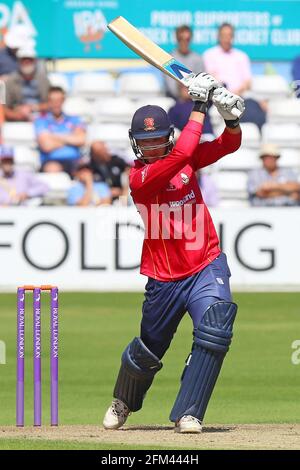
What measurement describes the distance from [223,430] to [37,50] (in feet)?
33.7

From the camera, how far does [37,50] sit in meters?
17.0

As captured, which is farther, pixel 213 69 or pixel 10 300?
pixel 213 69

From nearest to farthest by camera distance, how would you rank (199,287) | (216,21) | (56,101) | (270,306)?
(199,287), (270,306), (56,101), (216,21)

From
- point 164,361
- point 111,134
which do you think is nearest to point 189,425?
point 164,361

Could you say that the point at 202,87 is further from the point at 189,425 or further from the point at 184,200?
the point at 189,425

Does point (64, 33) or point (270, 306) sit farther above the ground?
point (64, 33)

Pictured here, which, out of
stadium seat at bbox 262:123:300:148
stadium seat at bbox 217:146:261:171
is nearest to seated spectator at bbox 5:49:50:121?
stadium seat at bbox 217:146:261:171

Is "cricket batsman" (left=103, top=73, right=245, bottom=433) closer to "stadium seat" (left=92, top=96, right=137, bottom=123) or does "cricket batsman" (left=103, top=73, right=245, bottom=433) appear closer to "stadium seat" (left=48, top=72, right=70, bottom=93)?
"stadium seat" (left=92, top=96, right=137, bottom=123)

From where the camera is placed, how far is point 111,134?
16969mm

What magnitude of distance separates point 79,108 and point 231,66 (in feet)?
6.49

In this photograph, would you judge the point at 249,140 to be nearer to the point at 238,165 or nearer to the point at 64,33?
the point at 238,165

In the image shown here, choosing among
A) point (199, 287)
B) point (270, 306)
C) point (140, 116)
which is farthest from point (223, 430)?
point (270, 306)

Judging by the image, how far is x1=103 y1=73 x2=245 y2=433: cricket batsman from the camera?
7.05 metres

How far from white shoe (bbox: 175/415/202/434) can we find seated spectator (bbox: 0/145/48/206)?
8.28 metres
